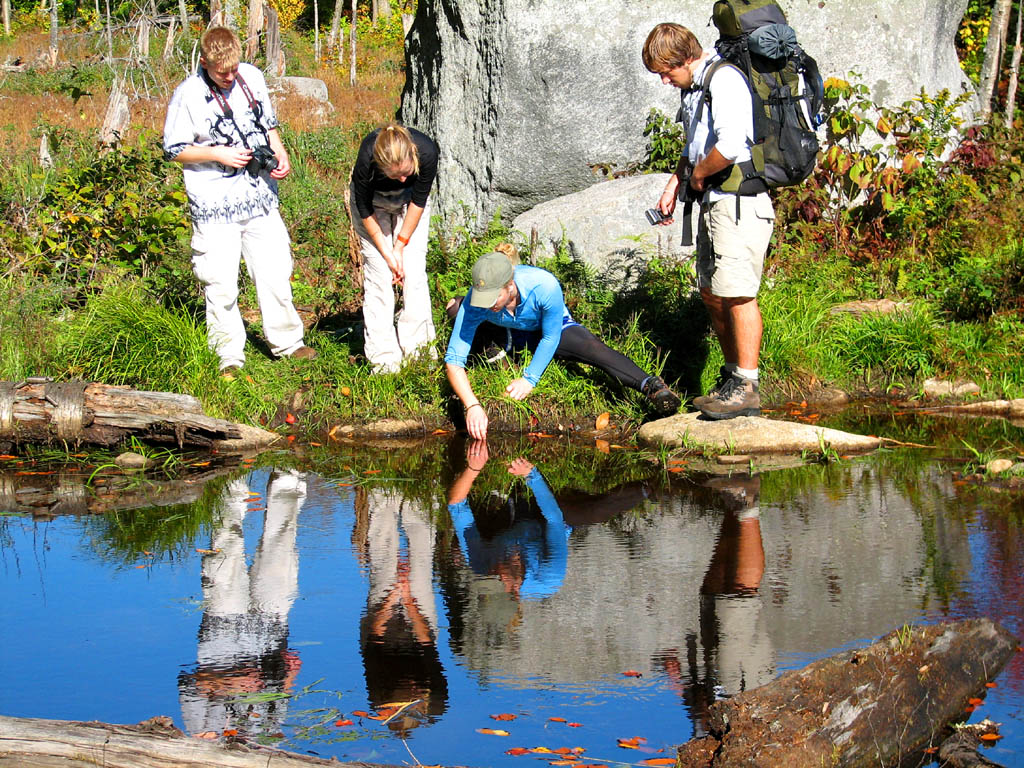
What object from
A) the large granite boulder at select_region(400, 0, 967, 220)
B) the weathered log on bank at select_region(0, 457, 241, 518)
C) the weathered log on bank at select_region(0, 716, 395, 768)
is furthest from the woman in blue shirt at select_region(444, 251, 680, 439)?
the weathered log on bank at select_region(0, 716, 395, 768)

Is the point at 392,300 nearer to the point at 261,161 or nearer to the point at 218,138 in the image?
the point at 261,161

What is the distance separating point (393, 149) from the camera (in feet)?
20.9

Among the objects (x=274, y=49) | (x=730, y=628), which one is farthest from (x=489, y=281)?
(x=274, y=49)

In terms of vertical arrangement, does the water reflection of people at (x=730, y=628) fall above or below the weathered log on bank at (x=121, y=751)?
below

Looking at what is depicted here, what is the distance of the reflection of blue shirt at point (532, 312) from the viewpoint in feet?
21.1

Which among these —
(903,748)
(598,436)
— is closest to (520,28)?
(598,436)

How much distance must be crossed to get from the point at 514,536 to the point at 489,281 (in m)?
1.56

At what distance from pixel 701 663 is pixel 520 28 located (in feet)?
22.1

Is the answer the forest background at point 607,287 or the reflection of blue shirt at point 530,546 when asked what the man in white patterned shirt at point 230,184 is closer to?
the forest background at point 607,287

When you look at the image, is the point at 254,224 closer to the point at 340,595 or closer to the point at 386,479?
the point at 386,479

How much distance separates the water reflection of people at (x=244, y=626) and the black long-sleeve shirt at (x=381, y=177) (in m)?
1.99

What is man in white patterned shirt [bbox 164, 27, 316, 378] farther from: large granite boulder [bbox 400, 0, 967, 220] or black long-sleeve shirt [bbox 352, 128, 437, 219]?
large granite boulder [bbox 400, 0, 967, 220]

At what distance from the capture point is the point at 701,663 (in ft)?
12.2

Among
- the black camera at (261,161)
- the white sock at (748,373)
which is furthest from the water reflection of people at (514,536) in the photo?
the black camera at (261,161)
